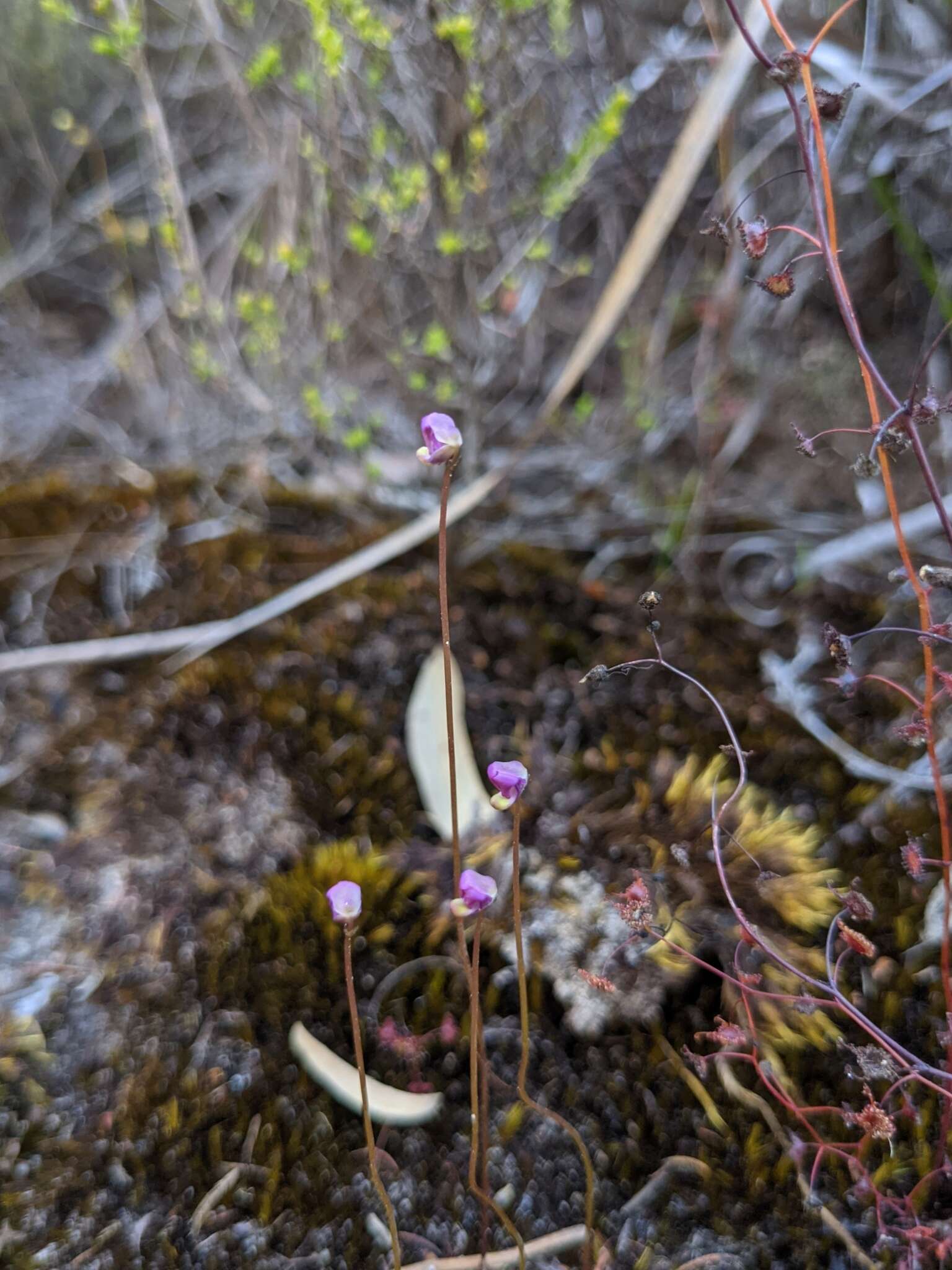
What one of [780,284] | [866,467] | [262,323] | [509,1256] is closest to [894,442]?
[866,467]

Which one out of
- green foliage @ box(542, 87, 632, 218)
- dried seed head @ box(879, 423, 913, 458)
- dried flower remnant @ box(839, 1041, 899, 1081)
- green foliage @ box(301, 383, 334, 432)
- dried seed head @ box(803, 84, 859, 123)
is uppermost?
green foliage @ box(542, 87, 632, 218)

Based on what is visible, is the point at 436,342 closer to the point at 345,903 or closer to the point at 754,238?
the point at 754,238

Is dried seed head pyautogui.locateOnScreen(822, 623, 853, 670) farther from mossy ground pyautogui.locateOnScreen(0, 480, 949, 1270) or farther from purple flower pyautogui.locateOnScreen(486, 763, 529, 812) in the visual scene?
mossy ground pyautogui.locateOnScreen(0, 480, 949, 1270)

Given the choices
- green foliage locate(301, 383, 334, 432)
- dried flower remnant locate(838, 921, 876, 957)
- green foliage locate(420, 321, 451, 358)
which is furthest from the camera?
green foliage locate(301, 383, 334, 432)

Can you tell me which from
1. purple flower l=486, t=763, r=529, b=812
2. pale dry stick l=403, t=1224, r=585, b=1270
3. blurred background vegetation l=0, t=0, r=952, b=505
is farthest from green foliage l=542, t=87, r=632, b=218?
pale dry stick l=403, t=1224, r=585, b=1270

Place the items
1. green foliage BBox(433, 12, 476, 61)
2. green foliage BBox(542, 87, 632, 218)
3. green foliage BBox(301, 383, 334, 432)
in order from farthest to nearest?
green foliage BBox(301, 383, 334, 432) < green foliage BBox(542, 87, 632, 218) < green foliage BBox(433, 12, 476, 61)

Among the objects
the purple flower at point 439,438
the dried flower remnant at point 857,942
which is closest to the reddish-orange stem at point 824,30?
the purple flower at point 439,438

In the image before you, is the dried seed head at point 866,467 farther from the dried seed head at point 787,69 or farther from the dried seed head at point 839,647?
the dried seed head at point 787,69
